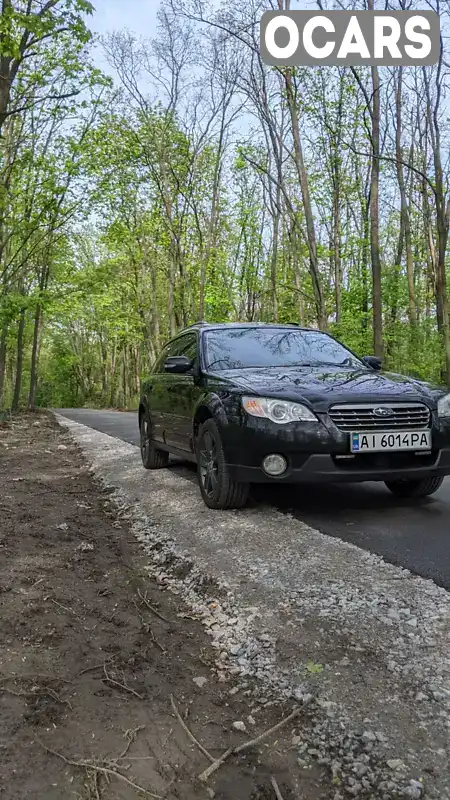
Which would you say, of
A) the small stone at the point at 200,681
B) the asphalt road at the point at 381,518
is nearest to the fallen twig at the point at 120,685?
the small stone at the point at 200,681

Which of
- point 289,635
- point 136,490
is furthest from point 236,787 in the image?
point 136,490

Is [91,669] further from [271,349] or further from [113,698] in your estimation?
[271,349]

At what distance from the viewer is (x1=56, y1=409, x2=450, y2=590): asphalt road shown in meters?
3.86

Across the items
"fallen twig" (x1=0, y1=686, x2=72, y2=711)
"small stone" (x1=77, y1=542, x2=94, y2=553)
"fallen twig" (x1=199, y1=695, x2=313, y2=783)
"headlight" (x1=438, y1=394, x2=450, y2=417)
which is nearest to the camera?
"fallen twig" (x1=199, y1=695, x2=313, y2=783)

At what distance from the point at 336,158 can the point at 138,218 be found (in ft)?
46.5

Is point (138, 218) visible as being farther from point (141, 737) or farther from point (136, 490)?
point (141, 737)

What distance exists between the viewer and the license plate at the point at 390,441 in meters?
4.58

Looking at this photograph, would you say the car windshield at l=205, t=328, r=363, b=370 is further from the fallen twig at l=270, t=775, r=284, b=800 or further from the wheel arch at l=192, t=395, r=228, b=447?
the fallen twig at l=270, t=775, r=284, b=800

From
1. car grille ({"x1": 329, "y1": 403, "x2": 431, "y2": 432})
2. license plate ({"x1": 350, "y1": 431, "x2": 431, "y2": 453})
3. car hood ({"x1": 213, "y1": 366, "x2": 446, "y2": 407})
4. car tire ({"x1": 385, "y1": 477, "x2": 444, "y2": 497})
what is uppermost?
car hood ({"x1": 213, "y1": 366, "x2": 446, "y2": 407})

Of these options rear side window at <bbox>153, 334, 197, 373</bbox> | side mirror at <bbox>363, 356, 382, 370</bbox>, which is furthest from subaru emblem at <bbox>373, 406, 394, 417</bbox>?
rear side window at <bbox>153, 334, 197, 373</bbox>

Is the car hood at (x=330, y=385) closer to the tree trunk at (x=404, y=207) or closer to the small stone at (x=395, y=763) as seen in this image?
the small stone at (x=395, y=763)

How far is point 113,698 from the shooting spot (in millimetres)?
2357

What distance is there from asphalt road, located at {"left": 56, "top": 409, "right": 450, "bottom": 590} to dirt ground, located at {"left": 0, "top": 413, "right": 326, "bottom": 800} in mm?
1418

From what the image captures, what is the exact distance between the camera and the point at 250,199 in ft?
105
